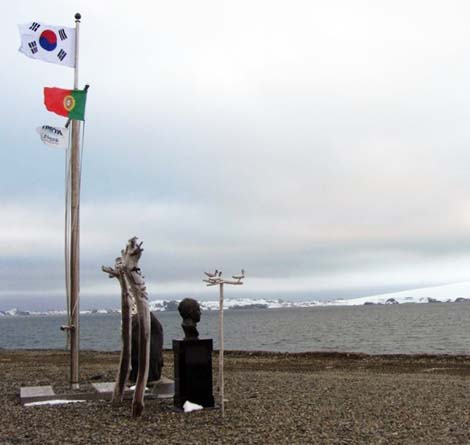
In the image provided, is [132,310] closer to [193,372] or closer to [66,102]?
[193,372]

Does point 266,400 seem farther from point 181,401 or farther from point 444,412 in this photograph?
point 444,412

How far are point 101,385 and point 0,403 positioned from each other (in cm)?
204

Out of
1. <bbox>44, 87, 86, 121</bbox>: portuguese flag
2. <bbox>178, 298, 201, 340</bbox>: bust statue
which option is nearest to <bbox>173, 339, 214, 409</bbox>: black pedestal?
<bbox>178, 298, 201, 340</bbox>: bust statue

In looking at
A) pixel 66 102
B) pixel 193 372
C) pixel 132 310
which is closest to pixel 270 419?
pixel 193 372

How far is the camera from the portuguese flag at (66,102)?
1310cm

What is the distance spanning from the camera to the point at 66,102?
13125mm

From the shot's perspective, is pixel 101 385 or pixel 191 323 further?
→ pixel 101 385

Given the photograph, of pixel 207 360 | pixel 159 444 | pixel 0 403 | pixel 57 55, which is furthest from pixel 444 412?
pixel 57 55

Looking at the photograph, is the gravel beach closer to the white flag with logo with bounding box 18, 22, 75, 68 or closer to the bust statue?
the bust statue

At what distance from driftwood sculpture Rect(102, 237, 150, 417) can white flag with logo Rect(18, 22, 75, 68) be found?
4.60m

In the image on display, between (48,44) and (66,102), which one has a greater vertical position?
(48,44)

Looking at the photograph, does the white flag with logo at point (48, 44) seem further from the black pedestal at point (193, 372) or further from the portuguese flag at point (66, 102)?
the black pedestal at point (193, 372)

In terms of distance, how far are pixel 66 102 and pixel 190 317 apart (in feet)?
17.0

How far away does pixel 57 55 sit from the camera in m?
13.4
